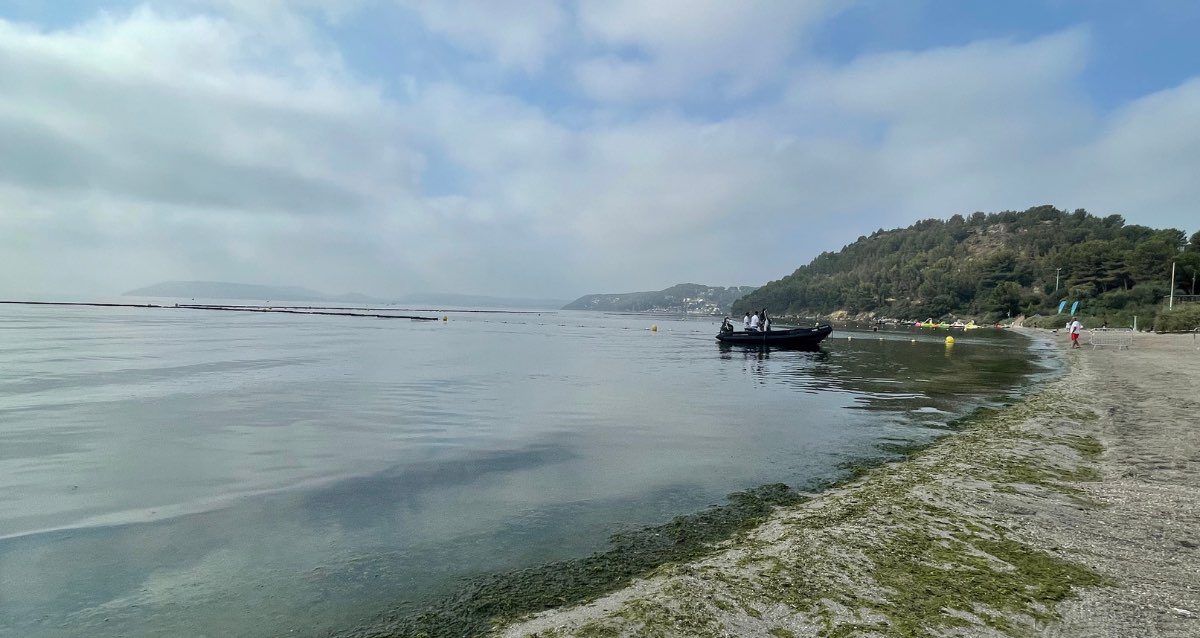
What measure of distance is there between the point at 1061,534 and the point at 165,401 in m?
19.7

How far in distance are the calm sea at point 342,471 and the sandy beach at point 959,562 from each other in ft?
5.11

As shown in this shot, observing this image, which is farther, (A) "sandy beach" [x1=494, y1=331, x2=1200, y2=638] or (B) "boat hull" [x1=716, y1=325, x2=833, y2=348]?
(B) "boat hull" [x1=716, y1=325, x2=833, y2=348]

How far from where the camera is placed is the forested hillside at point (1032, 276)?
261 feet

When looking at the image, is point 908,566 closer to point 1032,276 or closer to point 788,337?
point 788,337

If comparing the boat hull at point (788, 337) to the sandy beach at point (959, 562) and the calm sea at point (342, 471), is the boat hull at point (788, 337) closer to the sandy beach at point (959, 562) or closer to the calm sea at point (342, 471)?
the calm sea at point (342, 471)

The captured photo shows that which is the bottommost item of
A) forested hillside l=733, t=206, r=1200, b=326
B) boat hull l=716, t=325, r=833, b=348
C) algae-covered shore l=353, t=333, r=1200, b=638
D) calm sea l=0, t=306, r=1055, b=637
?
calm sea l=0, t=306, r=1055, b=637

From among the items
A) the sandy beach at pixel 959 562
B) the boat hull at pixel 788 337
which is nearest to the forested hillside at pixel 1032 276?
the boat hull at pixel 788 337

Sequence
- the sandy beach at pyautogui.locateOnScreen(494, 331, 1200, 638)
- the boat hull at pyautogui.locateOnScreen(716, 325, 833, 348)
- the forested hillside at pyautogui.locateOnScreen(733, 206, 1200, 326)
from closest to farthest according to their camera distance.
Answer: the sandy beach at pyautogui.locateOnScreen(494, 331, 1200, 638) → the boat hull at pyautogui.locateOnScreen(716, 325, 833, 348) → the forested hillside at pyautogui.locateOnScreen(733, 206, 1200, 326)

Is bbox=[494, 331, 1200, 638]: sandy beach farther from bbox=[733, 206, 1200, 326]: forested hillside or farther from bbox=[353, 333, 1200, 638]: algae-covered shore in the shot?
bbox=[733, 206, 1200, 326]: forested hillside

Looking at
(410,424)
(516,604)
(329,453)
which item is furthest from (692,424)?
(516,604)

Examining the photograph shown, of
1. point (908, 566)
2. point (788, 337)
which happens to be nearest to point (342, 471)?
point (908, 566)

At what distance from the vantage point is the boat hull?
140 feet


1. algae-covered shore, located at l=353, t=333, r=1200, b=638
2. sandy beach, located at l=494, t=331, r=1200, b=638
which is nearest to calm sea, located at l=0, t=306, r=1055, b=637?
algae-covered shore, located at l=353, t=333, r=1200, b=638

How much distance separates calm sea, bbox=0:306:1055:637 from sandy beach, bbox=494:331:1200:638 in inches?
61.3
